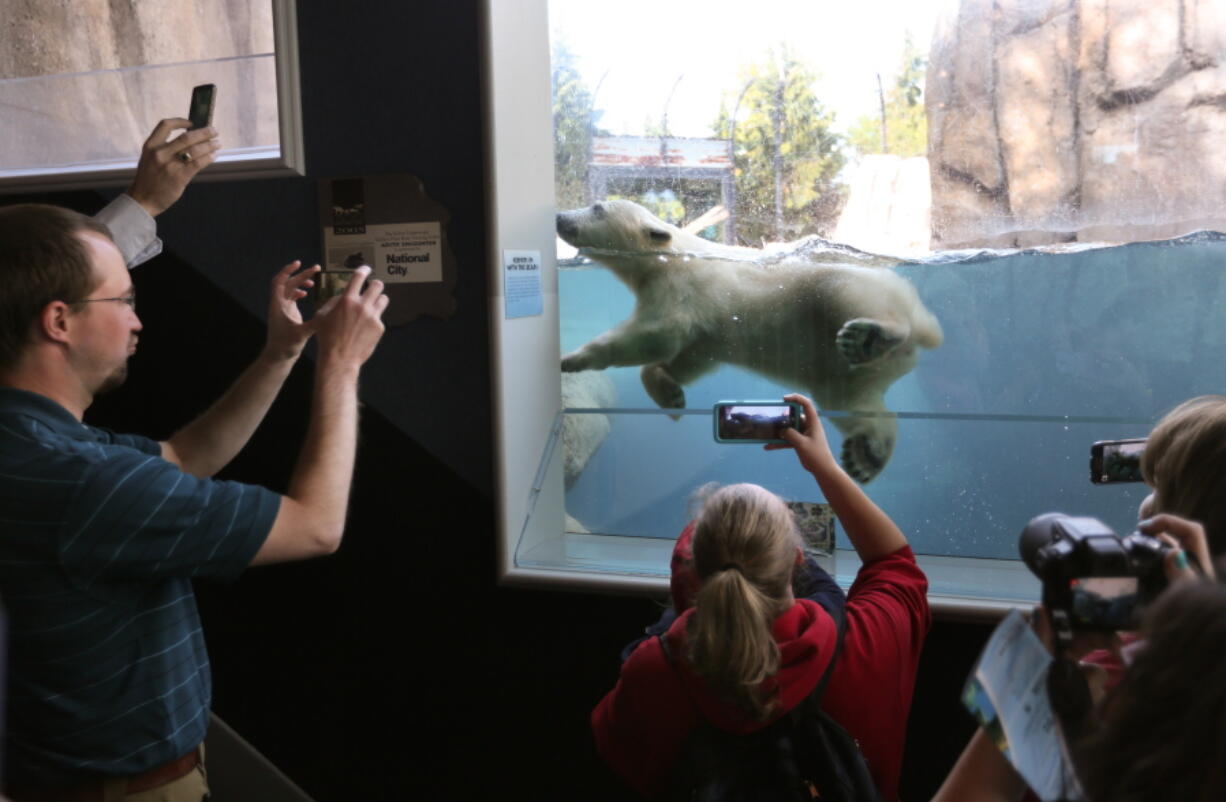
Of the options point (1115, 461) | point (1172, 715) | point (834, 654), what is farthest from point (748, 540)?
point (1172, 715)

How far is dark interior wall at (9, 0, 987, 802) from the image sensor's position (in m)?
2.13

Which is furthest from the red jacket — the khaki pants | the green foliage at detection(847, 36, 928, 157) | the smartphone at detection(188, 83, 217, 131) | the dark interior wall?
the smartphone at detection(188, 83, 217, 131)

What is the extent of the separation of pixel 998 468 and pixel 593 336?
990 millimetres

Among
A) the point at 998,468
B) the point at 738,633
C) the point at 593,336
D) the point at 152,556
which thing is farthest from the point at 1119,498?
the point at 152,556

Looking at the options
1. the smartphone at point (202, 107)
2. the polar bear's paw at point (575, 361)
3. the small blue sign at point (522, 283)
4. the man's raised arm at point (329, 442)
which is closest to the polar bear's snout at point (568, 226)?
the small blue sign at point (522, 283)

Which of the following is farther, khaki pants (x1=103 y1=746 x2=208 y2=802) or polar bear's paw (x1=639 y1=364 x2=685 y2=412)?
polar bear's paw (x1=639 y1=364 x2=685 y2=412)

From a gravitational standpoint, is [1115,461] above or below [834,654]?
above

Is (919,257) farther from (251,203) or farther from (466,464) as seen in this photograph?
(251,203)

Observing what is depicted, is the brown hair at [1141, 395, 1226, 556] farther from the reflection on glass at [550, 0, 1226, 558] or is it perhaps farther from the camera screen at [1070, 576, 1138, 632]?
the reflection on glass at [550, 0, 1226, 558]

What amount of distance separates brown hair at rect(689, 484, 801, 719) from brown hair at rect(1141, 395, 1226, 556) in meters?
0.44

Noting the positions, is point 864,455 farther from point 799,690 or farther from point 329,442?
point 329,442

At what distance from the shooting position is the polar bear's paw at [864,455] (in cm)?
226

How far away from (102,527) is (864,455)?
1.63 meters

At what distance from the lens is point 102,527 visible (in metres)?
1.15
